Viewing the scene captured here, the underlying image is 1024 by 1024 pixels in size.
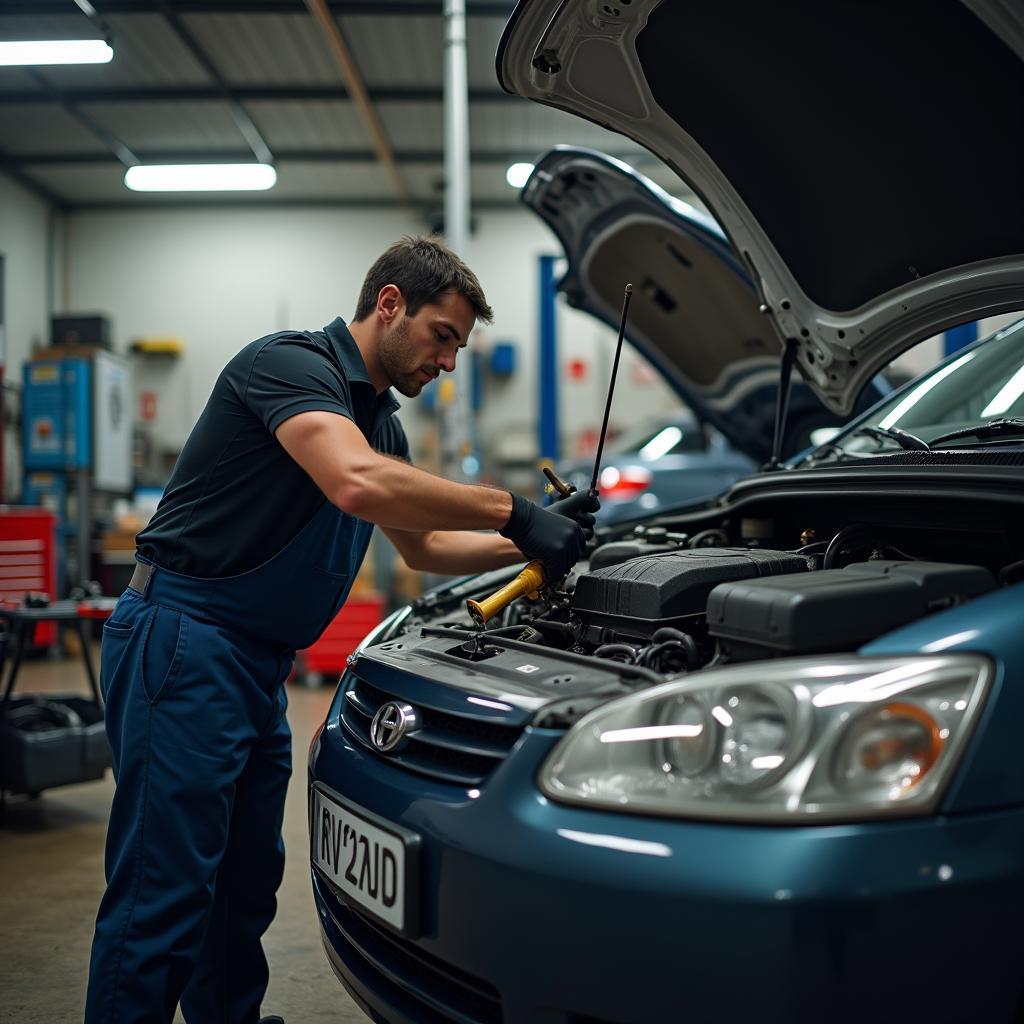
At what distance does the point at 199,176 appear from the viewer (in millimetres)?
9211

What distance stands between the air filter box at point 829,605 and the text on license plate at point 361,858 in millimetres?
496

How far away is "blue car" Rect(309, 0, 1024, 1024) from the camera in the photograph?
2.97 ft

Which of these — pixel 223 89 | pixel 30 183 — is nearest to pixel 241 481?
pixel 223 89

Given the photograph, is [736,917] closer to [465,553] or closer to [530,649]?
[530,649]

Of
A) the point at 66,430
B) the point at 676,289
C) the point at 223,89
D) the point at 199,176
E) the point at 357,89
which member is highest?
the point at 223,89

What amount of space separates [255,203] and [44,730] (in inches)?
347

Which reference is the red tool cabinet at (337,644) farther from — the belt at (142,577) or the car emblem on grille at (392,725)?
the car emblem on grille at (392,725)

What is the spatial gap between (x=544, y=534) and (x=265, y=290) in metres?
9.90

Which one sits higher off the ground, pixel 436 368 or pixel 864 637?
pixel 436 368

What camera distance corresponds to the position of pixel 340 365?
1659 mm

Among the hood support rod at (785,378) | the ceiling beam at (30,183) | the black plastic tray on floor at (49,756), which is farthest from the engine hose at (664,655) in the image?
A: the ceiling beam at (30,183)

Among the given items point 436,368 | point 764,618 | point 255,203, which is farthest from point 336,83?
point 764,618

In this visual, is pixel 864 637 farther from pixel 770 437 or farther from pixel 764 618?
pixel 770 437

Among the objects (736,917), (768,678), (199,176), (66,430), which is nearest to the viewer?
(736,917)
